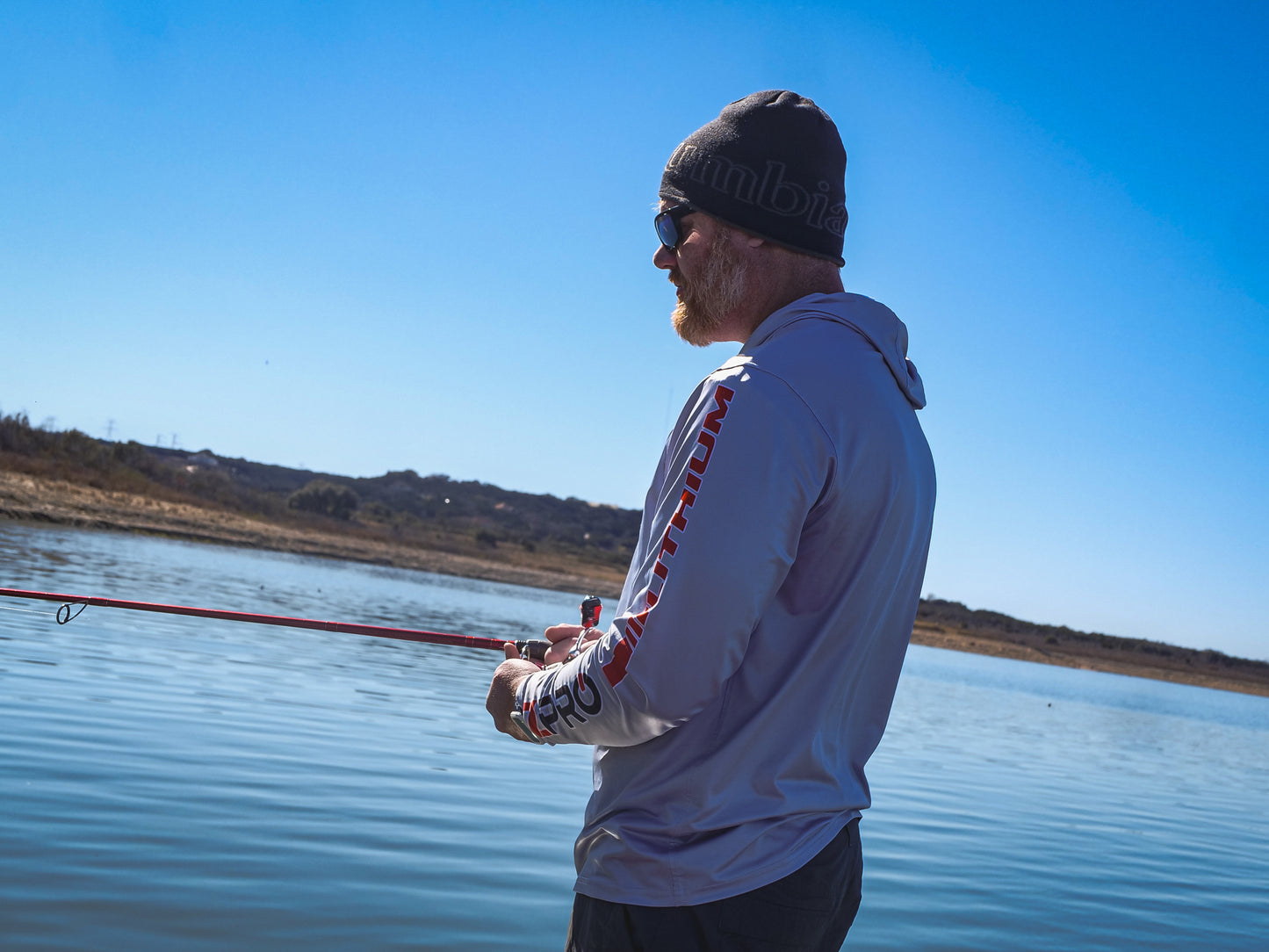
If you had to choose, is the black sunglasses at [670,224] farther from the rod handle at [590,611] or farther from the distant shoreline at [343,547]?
the distant shoreline at [343,547]

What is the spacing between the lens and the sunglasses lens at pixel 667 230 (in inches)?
73.3

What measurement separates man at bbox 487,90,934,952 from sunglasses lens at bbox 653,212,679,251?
0.14m

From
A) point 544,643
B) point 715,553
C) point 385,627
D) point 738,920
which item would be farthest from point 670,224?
point 385,627

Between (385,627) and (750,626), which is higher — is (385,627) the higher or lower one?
the lower one

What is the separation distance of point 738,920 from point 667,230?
46.2 inches

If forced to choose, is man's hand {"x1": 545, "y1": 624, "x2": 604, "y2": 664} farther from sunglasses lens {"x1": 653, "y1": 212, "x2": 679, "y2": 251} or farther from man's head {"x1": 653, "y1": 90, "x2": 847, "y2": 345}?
sunglasses lens {"x1": 653, "y1": 212, "x2": 679, "y2": 251}

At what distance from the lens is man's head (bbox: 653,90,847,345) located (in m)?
1.72

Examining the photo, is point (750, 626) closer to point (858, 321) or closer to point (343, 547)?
point (858, 321)

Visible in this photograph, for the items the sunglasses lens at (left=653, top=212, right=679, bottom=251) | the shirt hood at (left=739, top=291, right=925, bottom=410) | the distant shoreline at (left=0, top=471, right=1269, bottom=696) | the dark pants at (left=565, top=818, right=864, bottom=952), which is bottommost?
the distant shoreline at (left=0, top=471, right=1269, bottom=696)

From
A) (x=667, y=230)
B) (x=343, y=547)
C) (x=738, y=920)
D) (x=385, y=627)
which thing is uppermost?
(x=667, y=230)

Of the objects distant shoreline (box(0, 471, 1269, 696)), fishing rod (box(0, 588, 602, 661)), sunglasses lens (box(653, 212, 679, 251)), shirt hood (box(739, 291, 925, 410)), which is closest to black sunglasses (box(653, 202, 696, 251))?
sunglasses lens (box(653, 212, 679, 251))

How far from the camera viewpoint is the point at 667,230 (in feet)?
6.15

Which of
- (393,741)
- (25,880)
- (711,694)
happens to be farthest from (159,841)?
(711,694)

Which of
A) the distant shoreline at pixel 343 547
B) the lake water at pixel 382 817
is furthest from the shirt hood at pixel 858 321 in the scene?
the distant shoreline at pixel 343 547
